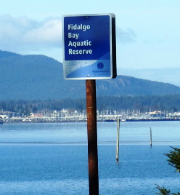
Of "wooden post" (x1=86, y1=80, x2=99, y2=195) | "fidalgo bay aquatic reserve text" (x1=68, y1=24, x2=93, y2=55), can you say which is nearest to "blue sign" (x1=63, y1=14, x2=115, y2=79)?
"fidalgo bay aquatic reserve text" (x1=68, y1=24, x2=93, y2=55)

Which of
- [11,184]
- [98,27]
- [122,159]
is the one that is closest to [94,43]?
[98,27]

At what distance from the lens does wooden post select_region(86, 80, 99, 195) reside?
9.92 metres

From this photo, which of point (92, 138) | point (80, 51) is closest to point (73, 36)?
point (80, 51)

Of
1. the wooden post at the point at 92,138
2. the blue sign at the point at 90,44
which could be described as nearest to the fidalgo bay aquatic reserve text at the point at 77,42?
the blue sign at the point at 90,44

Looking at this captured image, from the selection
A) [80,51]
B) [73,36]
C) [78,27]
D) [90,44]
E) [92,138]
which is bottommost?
[92,138]

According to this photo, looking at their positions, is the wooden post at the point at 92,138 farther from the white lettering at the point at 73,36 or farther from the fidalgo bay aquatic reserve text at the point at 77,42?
the white lettering at the point at 73,36

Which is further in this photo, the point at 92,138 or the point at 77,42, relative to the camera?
the point at 92,138

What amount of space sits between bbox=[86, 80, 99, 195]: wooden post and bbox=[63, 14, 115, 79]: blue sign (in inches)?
11.8

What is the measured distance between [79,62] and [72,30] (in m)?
0.52

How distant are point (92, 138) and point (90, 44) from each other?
1.54m

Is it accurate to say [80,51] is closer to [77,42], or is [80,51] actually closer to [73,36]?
[77,42]

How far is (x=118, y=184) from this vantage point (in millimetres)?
52250

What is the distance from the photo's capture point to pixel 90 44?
9.71m

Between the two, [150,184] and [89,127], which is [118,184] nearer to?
[150,184]
